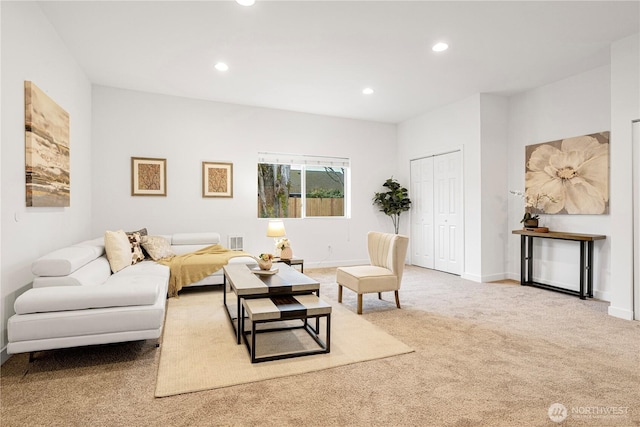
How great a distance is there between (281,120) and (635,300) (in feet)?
17.6

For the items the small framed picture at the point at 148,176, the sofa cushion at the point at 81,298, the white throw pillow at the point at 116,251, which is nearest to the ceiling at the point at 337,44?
the small framed picture at the point at 148,176

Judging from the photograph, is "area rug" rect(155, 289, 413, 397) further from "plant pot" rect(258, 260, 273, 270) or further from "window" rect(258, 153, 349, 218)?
"window" rect(258, 153, 349, 218)

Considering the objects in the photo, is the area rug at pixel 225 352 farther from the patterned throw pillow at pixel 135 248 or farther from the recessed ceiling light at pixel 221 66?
the recessed ceiling light at pixel 221 66

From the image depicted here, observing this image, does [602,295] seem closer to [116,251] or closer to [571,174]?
[571,174]

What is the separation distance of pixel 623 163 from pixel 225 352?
4.24m

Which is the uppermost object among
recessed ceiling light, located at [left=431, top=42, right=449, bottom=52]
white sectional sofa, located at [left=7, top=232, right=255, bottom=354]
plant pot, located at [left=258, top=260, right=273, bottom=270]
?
recessed ceiling light, located at [left=431, top=42, right=449, bottom=52]

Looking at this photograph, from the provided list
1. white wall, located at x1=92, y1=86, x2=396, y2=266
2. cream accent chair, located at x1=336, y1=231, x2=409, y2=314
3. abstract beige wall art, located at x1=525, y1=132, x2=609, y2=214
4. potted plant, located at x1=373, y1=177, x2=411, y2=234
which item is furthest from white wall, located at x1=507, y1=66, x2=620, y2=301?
white wall, located at x1=92, y1=86, x2=396, y2=266

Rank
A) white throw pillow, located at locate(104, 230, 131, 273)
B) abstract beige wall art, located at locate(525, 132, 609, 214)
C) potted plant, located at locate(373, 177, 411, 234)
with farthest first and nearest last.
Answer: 1. potted plant, located at locate(373, 177, 411, 234)
2. abstract beige wall art, located at locate(525, 132, 609, 214)
3. white throw pillow, located at locate(104, 230, 131, 273)

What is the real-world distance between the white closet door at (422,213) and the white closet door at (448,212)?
16 cm

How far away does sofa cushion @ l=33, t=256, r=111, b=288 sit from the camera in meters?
2.69

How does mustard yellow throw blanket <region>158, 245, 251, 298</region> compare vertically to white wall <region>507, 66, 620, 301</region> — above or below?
below

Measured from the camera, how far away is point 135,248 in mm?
4383

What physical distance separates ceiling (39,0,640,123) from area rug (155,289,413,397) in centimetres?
286

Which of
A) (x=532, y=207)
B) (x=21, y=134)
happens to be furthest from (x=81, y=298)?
(x=532, y=207)
